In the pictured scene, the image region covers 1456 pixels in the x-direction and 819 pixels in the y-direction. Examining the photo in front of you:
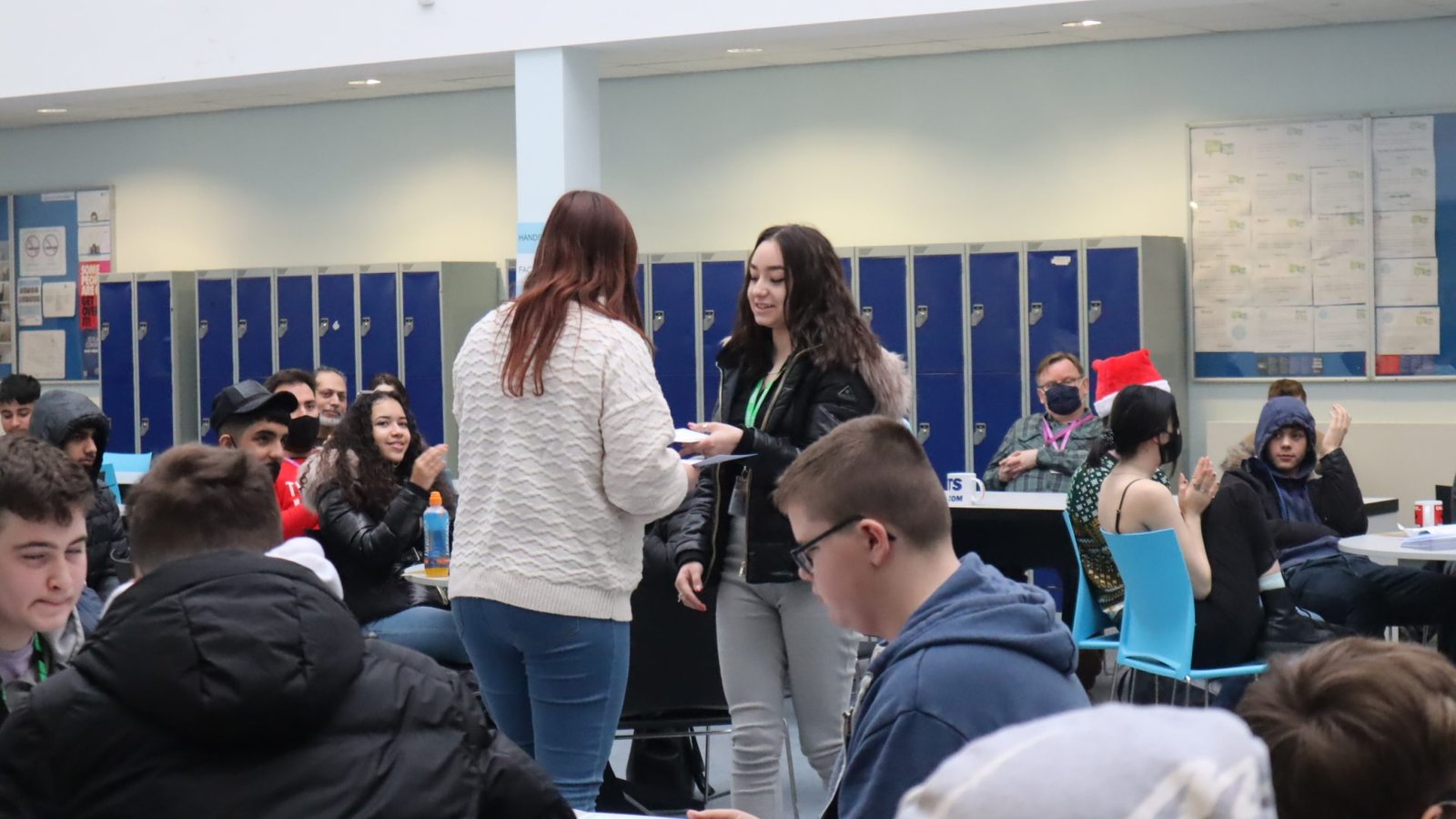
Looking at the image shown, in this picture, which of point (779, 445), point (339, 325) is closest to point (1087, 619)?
point (779, 445)

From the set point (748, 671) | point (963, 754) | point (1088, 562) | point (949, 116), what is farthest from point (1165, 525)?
point (949, 116)

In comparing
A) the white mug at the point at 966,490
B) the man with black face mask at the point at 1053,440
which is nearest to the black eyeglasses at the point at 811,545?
the white mug at the point at 966,490

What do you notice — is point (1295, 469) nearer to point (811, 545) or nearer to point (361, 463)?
point (361, 463)

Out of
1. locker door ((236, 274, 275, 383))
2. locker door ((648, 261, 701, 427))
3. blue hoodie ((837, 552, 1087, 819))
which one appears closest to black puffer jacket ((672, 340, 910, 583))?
blue hoodie ((837, 552, 1087, 819))

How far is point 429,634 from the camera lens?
4.95 meters

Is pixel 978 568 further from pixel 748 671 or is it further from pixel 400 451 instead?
pixel 400 451

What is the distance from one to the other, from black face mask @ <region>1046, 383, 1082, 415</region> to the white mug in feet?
2.55

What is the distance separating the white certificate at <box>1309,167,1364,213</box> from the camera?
8.17 meters

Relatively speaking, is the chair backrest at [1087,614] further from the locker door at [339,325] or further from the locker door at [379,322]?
the locker door at [339,325]

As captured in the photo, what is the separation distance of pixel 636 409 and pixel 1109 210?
20.7ft

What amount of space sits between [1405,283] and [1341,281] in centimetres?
29

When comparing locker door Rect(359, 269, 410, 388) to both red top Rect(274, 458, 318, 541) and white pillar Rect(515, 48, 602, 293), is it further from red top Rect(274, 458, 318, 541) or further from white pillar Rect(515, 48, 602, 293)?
red top Rect(274, 458, 318, 541)

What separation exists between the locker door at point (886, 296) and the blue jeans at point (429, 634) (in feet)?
14.4

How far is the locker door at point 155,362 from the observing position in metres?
10.8
